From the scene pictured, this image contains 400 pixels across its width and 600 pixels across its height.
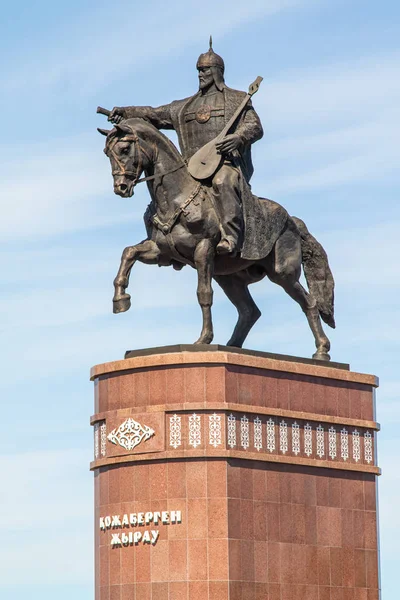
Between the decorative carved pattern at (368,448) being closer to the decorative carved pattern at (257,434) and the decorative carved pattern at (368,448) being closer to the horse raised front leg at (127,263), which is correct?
the decorative carved pattern at (257,434)

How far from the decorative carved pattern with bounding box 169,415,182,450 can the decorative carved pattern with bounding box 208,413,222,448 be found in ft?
1.68

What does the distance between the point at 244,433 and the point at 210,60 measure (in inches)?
281

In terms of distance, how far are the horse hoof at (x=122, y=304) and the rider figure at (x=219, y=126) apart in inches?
74.4

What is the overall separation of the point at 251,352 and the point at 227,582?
4.32m

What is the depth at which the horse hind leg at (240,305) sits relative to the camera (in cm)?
3522

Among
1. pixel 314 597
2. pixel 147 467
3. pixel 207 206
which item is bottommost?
pixel 314 597

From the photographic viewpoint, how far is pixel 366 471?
34688 mm

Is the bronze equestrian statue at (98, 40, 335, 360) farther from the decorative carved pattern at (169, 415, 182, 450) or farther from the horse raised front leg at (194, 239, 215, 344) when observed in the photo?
the decorative carved pattern at (169, 415, 182, 450)

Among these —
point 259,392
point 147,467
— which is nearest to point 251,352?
point 259,392

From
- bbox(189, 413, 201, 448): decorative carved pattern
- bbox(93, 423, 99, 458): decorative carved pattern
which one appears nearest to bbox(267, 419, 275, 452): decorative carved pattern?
bbox(189, 413, 201, 448): decorative carved pattern

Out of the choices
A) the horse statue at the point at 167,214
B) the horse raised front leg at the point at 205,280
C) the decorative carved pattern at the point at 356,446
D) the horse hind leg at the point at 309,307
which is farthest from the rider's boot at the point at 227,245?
the decorative carved pattern at the point at 356,446

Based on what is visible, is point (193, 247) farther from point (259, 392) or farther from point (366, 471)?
point (366, 471)

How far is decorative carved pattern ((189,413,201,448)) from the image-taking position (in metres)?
31.7

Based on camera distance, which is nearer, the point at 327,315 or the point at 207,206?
the point at 207,206
